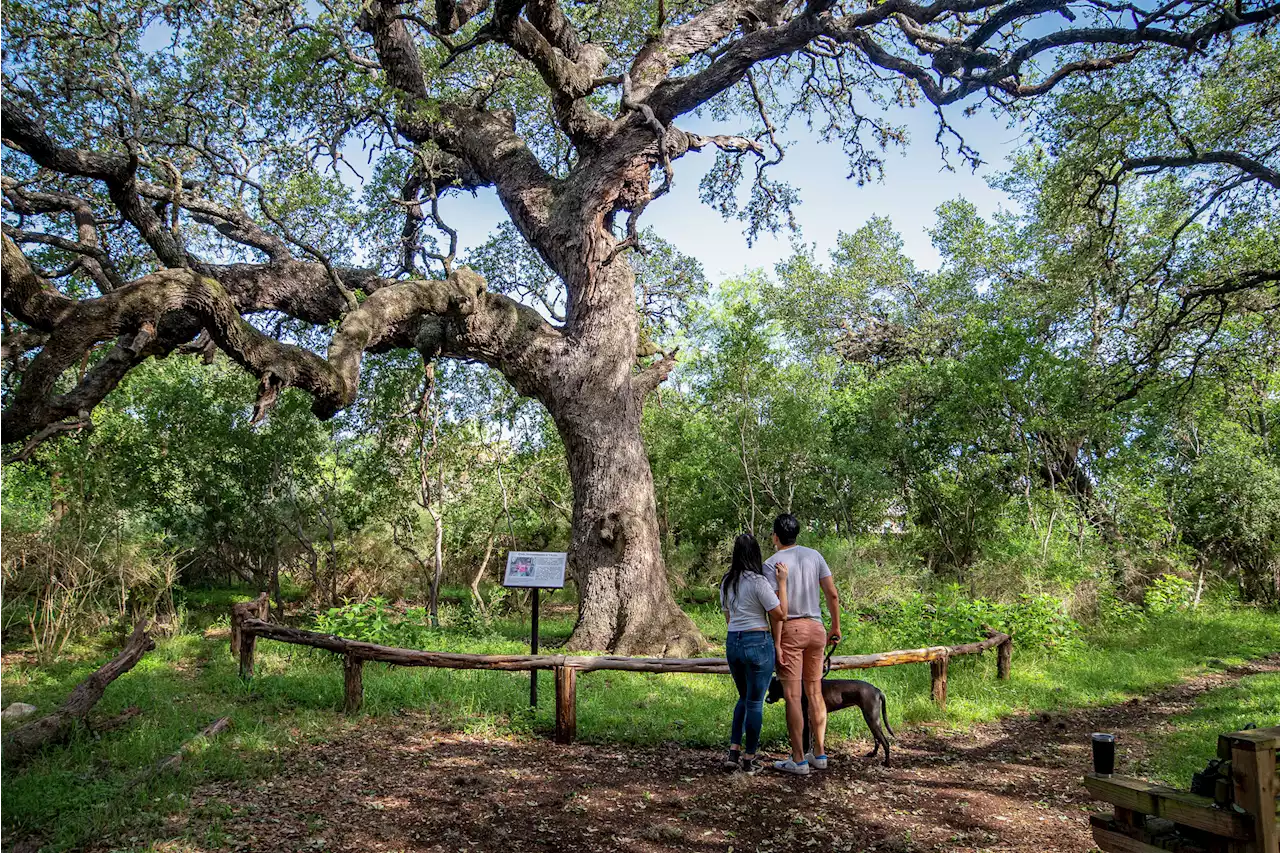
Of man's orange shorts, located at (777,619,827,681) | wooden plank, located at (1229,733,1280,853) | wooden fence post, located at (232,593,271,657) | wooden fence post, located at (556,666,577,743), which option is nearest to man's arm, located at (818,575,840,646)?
man's orange shorts, located at (777,619,827,681)

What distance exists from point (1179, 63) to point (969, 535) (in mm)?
8833

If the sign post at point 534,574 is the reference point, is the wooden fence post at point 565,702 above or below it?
below

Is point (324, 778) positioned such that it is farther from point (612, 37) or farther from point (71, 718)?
point (612, 37)

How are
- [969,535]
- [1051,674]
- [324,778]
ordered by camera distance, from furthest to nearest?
[969,535] → [1051,674] → [324,778]

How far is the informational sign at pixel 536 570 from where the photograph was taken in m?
6.92

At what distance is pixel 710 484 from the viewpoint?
17500mm

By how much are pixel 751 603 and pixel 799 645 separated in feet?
1.62

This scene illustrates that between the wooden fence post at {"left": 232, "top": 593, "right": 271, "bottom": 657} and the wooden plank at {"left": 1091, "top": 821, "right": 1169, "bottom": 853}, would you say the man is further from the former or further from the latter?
the wooden fence post at {"left": 232, "top": 593, "right": 271, "bottom": 657}

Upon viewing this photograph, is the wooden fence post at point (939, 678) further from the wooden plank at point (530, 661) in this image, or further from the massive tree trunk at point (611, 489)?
the massive tree trunk at point (611, 489)

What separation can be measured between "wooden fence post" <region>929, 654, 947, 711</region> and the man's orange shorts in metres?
2.78

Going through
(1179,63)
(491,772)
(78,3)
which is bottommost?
(491,772)

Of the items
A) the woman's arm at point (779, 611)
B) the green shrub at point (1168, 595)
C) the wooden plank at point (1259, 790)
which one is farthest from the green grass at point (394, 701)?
the wooden plank at point (1259, 790)

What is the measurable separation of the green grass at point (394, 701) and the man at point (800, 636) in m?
0.83

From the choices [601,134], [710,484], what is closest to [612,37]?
[601,134]
